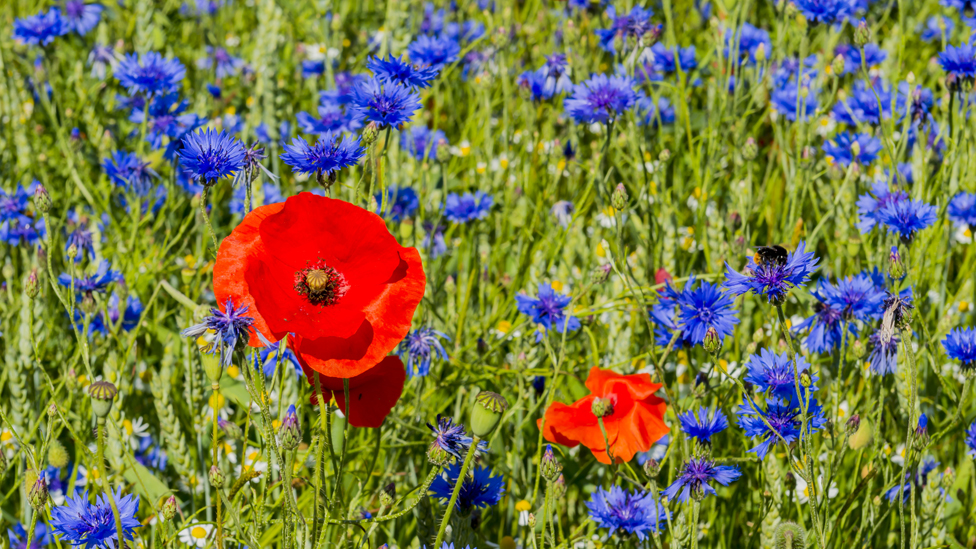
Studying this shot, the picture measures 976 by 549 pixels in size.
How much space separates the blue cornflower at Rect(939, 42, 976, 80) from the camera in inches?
70.1

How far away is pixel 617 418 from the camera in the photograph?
4.33ft

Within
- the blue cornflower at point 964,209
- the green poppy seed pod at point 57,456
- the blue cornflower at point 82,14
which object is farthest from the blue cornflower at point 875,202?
the blue cornflower at point 82,14

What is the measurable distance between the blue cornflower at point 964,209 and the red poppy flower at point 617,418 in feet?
3.17

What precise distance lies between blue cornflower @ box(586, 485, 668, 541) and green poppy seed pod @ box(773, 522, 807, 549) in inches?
8.2

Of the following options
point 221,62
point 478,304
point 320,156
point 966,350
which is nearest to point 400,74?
point 320,156

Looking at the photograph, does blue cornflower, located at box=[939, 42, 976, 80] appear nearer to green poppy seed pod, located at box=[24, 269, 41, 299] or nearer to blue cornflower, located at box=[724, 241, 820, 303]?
blue cornflower, located at box=[724, 241, 820, 303]

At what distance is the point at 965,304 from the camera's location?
1.78m

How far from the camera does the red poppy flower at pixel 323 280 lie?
0.96 metres

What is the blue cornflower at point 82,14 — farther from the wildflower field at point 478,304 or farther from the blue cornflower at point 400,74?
the blue cornflower at point 400,74

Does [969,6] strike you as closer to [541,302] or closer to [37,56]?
[541,302]

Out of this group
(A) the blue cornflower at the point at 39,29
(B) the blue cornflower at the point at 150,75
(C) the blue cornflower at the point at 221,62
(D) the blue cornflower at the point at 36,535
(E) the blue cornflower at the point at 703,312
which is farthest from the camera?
(C) the blue cornflower at the point at 221,62

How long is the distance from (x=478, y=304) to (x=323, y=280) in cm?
108

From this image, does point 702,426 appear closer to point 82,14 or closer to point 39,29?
point 39,29

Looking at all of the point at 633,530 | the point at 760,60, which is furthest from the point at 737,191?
the point at 633,530
